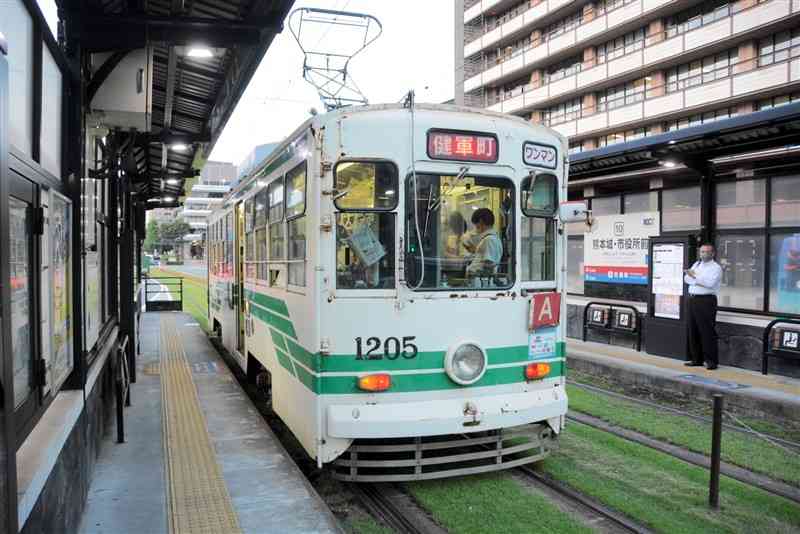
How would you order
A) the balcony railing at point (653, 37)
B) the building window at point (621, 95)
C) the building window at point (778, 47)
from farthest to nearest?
the building window at point (621, 95)
the balcony railing at point (653, 37)
the building window at point (778, 47)

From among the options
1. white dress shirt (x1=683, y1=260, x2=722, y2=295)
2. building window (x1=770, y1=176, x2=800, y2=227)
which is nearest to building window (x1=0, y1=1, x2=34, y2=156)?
white dress shirt (x1=683, y1=260, x2=722, y2=295)

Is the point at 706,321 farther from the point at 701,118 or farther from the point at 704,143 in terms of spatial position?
the point at 701,118

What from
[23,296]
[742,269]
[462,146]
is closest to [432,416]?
[462,146]

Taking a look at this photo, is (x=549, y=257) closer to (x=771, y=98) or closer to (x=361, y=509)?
(x=361, y=509)

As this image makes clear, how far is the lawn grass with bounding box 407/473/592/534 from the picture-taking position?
14.1 feet

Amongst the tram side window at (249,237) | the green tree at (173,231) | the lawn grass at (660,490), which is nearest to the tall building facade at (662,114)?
the lawn grass at (660,490)

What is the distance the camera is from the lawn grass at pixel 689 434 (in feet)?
18.1

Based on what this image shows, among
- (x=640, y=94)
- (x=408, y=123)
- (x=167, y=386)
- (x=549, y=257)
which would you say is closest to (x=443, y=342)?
(x=549, y=257)

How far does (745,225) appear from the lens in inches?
360

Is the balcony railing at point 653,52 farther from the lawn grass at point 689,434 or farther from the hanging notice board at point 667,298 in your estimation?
the lawn grass at point 689,434

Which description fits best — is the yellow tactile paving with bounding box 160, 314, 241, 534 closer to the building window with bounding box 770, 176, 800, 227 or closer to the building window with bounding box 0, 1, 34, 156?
the building window with bounding box 0, 1, 34, 156

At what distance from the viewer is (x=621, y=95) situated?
33.3 metres

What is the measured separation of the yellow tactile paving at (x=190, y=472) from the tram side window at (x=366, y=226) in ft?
5.69

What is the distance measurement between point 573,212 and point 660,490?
227cm
